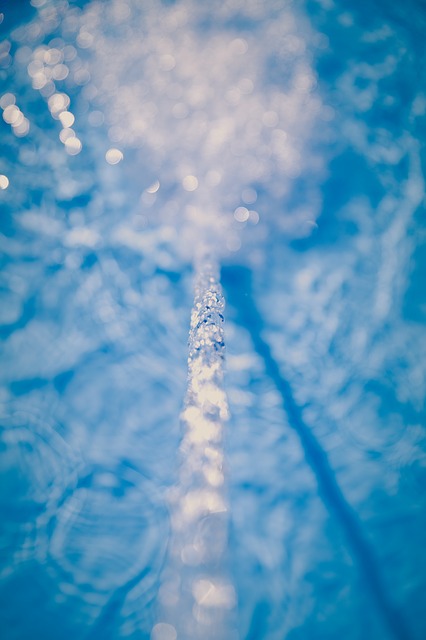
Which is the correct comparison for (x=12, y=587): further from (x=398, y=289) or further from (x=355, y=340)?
(x=398, y=289)

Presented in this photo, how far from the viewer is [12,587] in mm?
2732

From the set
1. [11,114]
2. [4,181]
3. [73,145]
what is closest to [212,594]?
[4,181]

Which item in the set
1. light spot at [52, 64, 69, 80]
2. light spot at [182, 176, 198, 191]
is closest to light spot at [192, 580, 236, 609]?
light spot at [182, 176, 198, 191]

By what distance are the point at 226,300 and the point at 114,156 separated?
5.47 ft

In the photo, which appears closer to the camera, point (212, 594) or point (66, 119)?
point (212, 594)

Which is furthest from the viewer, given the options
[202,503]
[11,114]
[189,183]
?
[189,183]

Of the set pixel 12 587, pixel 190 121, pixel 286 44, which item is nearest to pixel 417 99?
pixel 286 44

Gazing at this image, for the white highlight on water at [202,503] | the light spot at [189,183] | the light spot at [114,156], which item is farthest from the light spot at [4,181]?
the white highlight on water at [202,503]

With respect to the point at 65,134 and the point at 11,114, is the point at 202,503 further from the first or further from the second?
the point at 11,114

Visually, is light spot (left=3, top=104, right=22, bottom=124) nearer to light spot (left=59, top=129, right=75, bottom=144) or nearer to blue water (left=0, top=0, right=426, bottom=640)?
blue water (left=0, top=0, right=426, bottom=640)

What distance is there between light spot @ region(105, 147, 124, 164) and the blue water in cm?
6

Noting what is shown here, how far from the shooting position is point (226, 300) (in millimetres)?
3057

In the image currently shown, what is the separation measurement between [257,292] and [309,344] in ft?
2.27

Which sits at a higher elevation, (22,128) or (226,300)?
(22,128)
